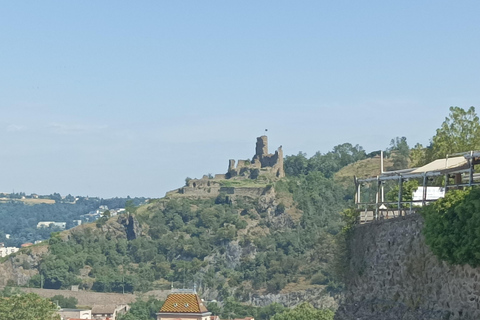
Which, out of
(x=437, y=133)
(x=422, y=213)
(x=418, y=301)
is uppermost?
(x=437, y=133)

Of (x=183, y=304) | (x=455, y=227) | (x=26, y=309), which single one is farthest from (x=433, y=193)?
(x=183, y=304)

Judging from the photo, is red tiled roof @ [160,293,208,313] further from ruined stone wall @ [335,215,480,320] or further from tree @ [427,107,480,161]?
ruined stone wall @ [335,215,480,320]

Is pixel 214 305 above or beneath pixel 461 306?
beneath

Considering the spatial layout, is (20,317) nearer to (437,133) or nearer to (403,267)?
(437,133)

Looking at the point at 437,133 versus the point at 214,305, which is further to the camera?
the point at 214,305

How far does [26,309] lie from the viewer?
4021 inches

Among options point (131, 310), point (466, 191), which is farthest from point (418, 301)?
point (131, 310)

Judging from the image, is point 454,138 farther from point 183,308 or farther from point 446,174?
point 183,308

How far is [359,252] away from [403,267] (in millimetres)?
5067

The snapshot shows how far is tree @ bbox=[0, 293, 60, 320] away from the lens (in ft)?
328

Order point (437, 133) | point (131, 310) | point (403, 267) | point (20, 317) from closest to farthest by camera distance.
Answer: point (403, 267) → point (437, 133) → point (20, 317) → point (131, 310)

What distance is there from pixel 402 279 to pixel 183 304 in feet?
255

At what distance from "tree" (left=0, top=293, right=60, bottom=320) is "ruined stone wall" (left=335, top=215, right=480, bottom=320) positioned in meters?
66.6

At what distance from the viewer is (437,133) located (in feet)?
188
